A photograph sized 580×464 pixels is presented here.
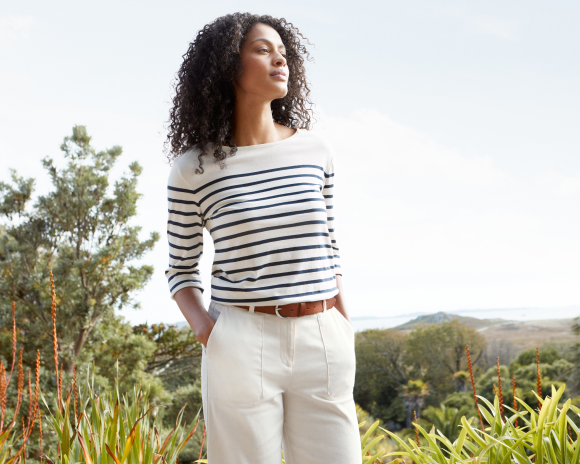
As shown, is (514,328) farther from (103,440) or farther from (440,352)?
(103,440)

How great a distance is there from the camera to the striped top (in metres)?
1.22

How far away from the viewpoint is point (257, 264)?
1.23 m

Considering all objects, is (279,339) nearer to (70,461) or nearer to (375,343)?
(70,461)

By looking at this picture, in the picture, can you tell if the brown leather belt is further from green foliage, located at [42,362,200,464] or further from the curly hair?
green foliage, located at [42,362,200,464]

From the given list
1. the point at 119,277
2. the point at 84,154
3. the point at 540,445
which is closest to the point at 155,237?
the point at 119,277

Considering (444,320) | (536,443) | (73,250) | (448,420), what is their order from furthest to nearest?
(444,320) → (448,420) → (73,250) → (536,443)

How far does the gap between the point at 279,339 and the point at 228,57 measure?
798 millimetres

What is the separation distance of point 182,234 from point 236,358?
41 centimetres

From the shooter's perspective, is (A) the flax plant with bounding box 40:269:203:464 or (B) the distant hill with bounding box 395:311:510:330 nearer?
(A) the flax plant with bounding box 40:269:203:464

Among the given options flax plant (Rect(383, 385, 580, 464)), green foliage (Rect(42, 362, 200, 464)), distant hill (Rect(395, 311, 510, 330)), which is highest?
green foliage (Rect(42, 362, 200, 464))

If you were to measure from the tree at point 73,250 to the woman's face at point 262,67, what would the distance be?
6433 mm

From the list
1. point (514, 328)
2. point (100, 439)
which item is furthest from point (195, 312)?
point (514, 328)

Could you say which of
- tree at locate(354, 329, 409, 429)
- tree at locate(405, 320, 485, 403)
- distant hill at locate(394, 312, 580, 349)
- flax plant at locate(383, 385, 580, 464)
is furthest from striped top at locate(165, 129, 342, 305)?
tree at locate(405, 320, 485, 403)

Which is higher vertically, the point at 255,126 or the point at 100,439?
the point at 255,126
